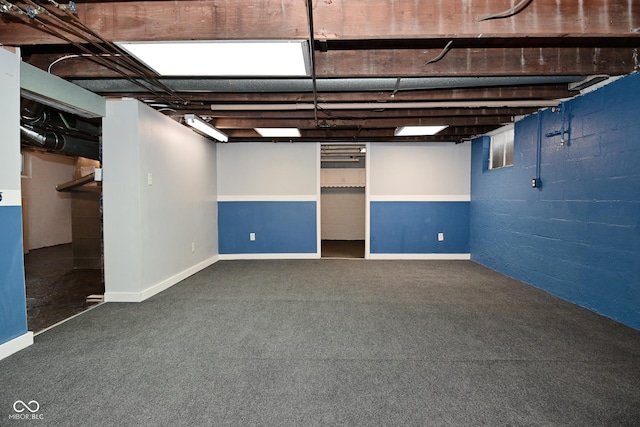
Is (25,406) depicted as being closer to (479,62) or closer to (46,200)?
(479,62)

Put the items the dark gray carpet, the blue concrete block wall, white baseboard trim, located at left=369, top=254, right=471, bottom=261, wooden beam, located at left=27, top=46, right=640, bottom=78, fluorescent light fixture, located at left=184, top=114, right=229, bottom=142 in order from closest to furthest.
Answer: the dark gray carpet, wooden beam, located at left=27, top=46, right=640, bottom=78, the blue concrete block wall, fluorescent light fixture, located at left=184, top=114, right=229, bottom=142, white baseboard trim, located at left=369, top=254, right=471, bottom=261

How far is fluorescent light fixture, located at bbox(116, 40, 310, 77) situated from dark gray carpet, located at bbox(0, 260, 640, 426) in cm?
219

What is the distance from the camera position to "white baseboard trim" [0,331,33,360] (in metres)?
2.22

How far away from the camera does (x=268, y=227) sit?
6172 millimetres

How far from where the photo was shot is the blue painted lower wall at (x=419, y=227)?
6.04 m

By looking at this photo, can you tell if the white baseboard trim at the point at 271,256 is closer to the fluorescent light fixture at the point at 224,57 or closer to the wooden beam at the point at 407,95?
the wooden beam at the point at 407,95

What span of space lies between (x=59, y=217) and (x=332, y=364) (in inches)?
353

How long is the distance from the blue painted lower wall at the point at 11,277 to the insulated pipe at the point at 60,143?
2115 mm

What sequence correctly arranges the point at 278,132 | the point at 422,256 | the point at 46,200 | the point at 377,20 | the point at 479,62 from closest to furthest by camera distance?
1. the point at 377,20
2. the point at 479,62
3. the point at 278,132
4. the point at 422,256
5. the point at 46,200

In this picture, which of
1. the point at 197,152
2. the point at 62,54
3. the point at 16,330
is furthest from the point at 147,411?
the point at 197,152

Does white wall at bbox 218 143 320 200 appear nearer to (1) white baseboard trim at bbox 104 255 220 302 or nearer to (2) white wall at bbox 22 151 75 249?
(1) white baseboard trim at bbox 104 255 220 302

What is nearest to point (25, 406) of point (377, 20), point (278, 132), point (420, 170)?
point (377, 20)

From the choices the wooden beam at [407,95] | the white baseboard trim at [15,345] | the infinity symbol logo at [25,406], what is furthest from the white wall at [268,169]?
the infinity symbol logo at [25,406]

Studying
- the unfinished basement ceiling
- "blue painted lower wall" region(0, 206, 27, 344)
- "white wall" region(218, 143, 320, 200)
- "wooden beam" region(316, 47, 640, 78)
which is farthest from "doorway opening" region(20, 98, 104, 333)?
"wooden beam" region(316, 47, 640, 78)
